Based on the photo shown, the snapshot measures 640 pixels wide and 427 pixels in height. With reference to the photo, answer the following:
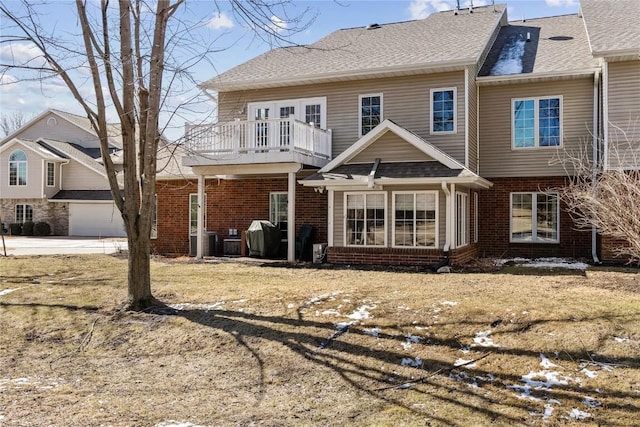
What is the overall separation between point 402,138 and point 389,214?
2080 millimetres

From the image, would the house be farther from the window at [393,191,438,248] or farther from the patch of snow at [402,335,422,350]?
the patch of snow at [402,335,422,350]

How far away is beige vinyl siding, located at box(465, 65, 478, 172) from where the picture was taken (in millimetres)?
16109

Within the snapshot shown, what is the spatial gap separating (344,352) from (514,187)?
A: 11.9m

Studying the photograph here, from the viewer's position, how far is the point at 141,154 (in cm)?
961

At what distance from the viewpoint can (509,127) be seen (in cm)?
1706

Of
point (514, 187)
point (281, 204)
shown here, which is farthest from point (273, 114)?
point (514, 187)

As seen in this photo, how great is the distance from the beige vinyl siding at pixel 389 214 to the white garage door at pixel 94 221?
2333 centimetres

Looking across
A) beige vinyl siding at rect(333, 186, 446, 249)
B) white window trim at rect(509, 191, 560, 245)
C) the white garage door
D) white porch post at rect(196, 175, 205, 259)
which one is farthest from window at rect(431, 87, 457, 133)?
the white garage door

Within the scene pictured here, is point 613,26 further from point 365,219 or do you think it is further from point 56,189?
point 56,189

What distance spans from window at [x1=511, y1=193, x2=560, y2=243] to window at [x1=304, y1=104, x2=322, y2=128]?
21.5ft

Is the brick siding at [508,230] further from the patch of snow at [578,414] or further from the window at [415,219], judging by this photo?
the patch of snow at [578,414]

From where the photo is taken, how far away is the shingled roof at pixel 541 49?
1644 centimetres

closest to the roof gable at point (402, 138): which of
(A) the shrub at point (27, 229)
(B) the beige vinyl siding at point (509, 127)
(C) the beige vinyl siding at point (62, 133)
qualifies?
(B) the beige vinyl siding at point (509, 127)

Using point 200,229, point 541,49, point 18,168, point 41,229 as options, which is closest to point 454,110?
point 541,49
